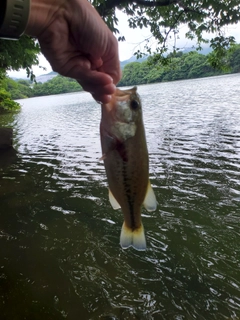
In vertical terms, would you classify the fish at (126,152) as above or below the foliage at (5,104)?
above

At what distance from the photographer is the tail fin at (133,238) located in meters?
2.61

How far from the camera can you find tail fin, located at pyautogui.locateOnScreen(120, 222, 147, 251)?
261 centimetres

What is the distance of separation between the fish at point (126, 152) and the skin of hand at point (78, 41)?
5.6 inches

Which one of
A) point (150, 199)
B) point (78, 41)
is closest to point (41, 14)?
point (78, 41)

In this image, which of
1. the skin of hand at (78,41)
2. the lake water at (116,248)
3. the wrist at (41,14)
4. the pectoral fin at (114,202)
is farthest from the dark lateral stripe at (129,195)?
the lake water at (116,248)

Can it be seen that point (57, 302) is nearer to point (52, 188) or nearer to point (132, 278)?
point (132, 278)

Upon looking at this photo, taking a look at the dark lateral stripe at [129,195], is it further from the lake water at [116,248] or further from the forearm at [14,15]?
the lake water at [116,248]

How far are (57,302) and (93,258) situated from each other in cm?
119

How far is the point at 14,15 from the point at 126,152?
1.31 meters

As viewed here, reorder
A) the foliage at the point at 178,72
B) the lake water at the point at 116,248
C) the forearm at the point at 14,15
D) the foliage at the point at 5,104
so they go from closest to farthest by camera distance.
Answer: the forearm at the point at 14,15 → the lake water at the point at 116,248 → the foliage at the point at 5,104 → the foliage at the point at 178,72

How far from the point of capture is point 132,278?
466cm

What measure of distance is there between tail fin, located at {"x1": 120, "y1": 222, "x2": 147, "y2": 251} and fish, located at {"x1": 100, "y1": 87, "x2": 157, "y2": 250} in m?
0.15

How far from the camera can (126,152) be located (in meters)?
2.23

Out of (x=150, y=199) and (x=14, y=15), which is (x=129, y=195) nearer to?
(x=150, y=199)
